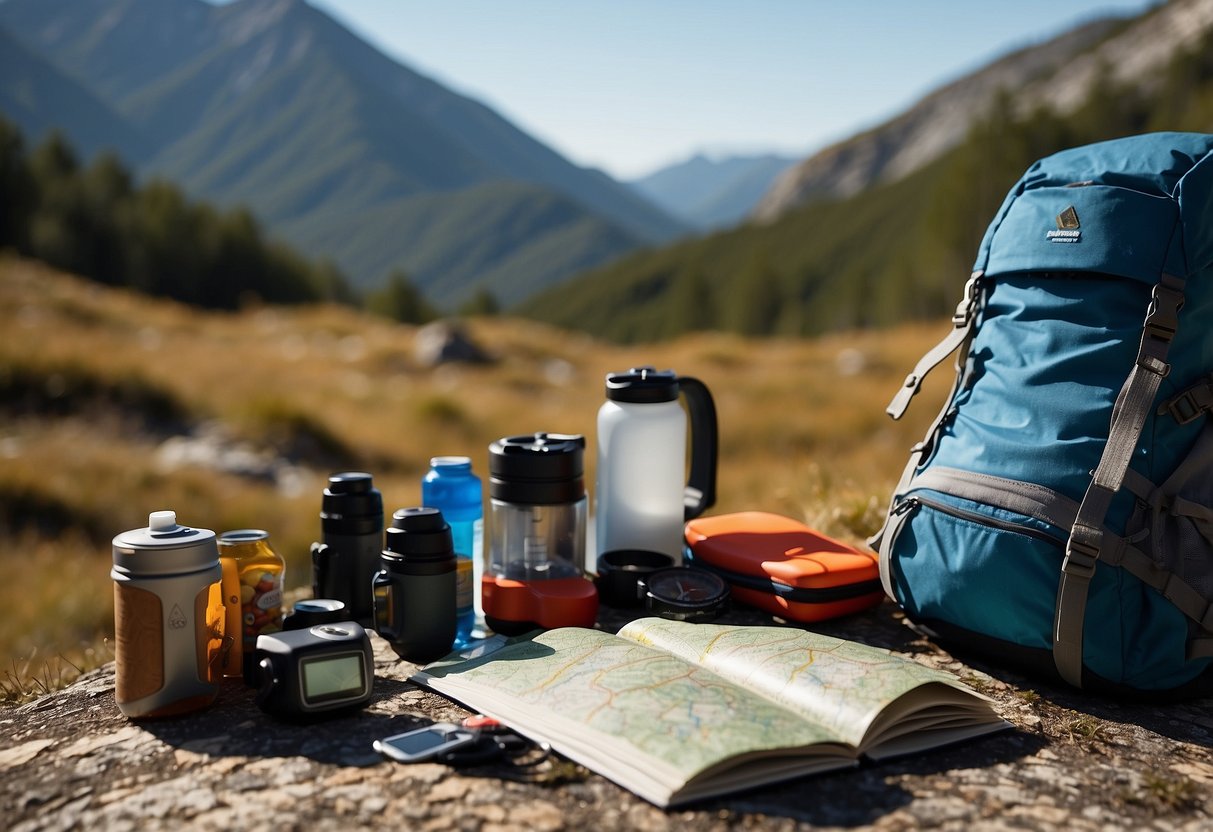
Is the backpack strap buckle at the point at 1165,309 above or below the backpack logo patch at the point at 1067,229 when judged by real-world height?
below

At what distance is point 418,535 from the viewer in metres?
2.09

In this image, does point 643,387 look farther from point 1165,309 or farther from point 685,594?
point 1165,309

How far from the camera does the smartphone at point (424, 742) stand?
1.66 m

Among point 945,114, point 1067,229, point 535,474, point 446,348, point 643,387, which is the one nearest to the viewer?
point 1067,229

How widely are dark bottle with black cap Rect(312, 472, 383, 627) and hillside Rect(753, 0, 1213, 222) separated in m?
85.8

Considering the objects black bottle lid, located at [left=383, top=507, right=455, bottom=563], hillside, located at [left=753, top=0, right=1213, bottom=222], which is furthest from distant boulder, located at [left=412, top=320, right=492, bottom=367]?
hillside, located at [left=753, top=0, right=1213, bottom=222]

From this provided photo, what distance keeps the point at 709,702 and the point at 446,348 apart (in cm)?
1368

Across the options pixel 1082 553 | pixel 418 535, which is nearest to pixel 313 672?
pixel 418 535

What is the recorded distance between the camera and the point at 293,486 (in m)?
8.81

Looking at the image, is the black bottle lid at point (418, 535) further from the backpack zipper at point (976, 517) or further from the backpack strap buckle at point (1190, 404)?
the backpack strap buckle at point (1190, 404)

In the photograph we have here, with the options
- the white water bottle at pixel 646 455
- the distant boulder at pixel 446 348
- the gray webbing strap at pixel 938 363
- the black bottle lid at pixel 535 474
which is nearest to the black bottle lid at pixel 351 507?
the black bottle lid at pixel 535 474

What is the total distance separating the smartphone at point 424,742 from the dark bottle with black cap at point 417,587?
43 cm

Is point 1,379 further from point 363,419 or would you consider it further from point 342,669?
point 342,669

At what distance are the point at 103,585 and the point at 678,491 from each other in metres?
4.29
